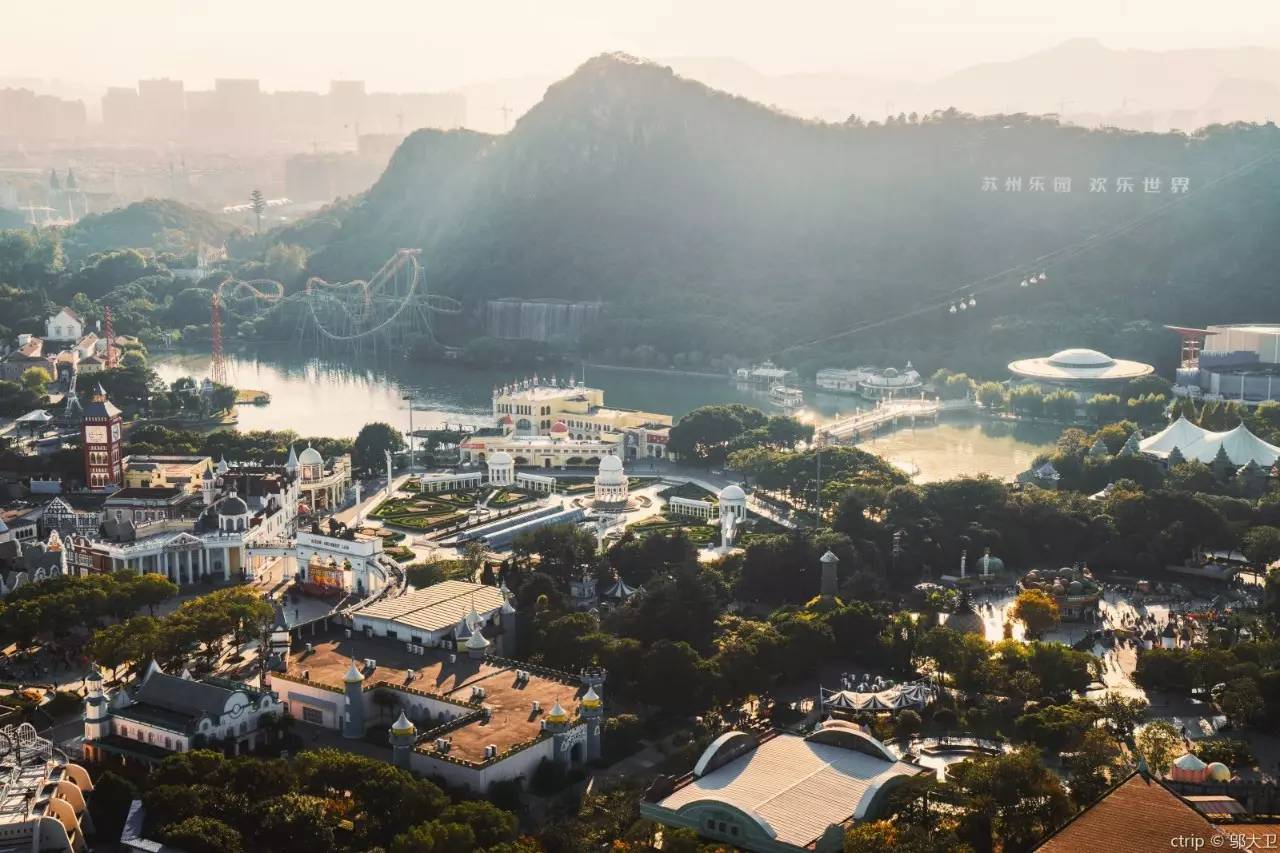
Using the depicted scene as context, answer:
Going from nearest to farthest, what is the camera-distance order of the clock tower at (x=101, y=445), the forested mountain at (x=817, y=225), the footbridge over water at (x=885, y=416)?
1. the clock tower at (x=101, y=445)
2. the footbridge over water at (x=885, y=416)
3. the forested mountain at (x=817, y=225)

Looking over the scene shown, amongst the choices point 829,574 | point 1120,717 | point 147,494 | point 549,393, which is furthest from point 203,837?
point 549,393

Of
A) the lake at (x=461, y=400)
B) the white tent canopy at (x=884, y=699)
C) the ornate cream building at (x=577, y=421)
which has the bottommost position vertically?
the lake at (x=461, y=400)

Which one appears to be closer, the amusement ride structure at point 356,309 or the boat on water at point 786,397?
the boat on water at point 786,397

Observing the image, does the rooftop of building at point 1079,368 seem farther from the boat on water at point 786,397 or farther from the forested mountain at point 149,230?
the forested mountain at point 149,230

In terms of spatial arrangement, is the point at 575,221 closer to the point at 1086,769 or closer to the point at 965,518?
the point at 965,518

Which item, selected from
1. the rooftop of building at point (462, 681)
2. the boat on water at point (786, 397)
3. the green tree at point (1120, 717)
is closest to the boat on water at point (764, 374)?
the boat on water at point (786, 397)

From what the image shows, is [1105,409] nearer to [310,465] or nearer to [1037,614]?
[1037,614]
